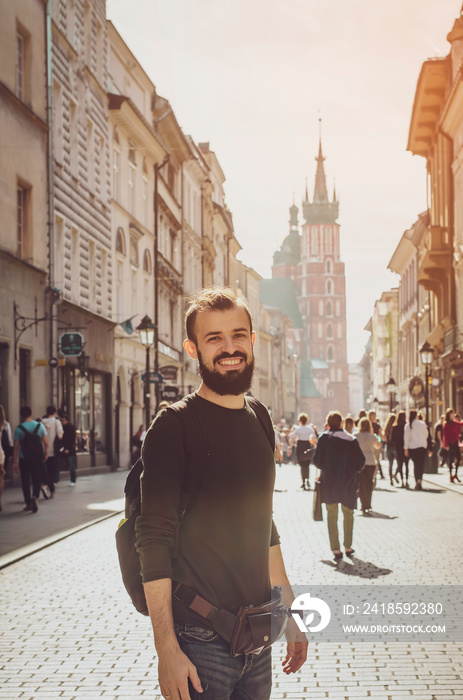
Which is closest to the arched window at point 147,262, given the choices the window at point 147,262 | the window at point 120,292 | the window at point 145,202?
the window at point 147,262

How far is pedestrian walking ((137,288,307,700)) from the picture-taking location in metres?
3.05

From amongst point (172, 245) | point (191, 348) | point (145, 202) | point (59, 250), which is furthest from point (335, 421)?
point (172, 245)

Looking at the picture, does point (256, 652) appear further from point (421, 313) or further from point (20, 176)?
point (421, 313)

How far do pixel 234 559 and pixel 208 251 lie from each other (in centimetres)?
6033

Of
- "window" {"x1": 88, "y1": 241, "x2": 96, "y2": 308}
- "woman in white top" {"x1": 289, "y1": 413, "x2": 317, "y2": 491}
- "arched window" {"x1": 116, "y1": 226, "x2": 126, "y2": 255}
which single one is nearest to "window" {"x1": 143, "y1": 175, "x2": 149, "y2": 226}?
"arched window" {"x1": 116, "y1": 226, "x2": 126, "y2": 255}

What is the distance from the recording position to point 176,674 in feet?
9.70

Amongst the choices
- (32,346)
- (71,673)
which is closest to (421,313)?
(32,346)

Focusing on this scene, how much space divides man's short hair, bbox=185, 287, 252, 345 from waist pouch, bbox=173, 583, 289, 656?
783mm

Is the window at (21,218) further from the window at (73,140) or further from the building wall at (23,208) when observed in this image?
the window at (73,140)

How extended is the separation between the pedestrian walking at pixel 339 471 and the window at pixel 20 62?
15992 millimetres

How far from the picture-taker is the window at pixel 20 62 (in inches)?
1016

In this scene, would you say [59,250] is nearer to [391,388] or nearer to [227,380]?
[227,380]

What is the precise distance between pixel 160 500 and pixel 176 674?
470mm

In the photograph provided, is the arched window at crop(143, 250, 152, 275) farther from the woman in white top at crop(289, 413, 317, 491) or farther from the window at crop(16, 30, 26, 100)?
the woman in white top at crop(289, 413, 317, 491)
